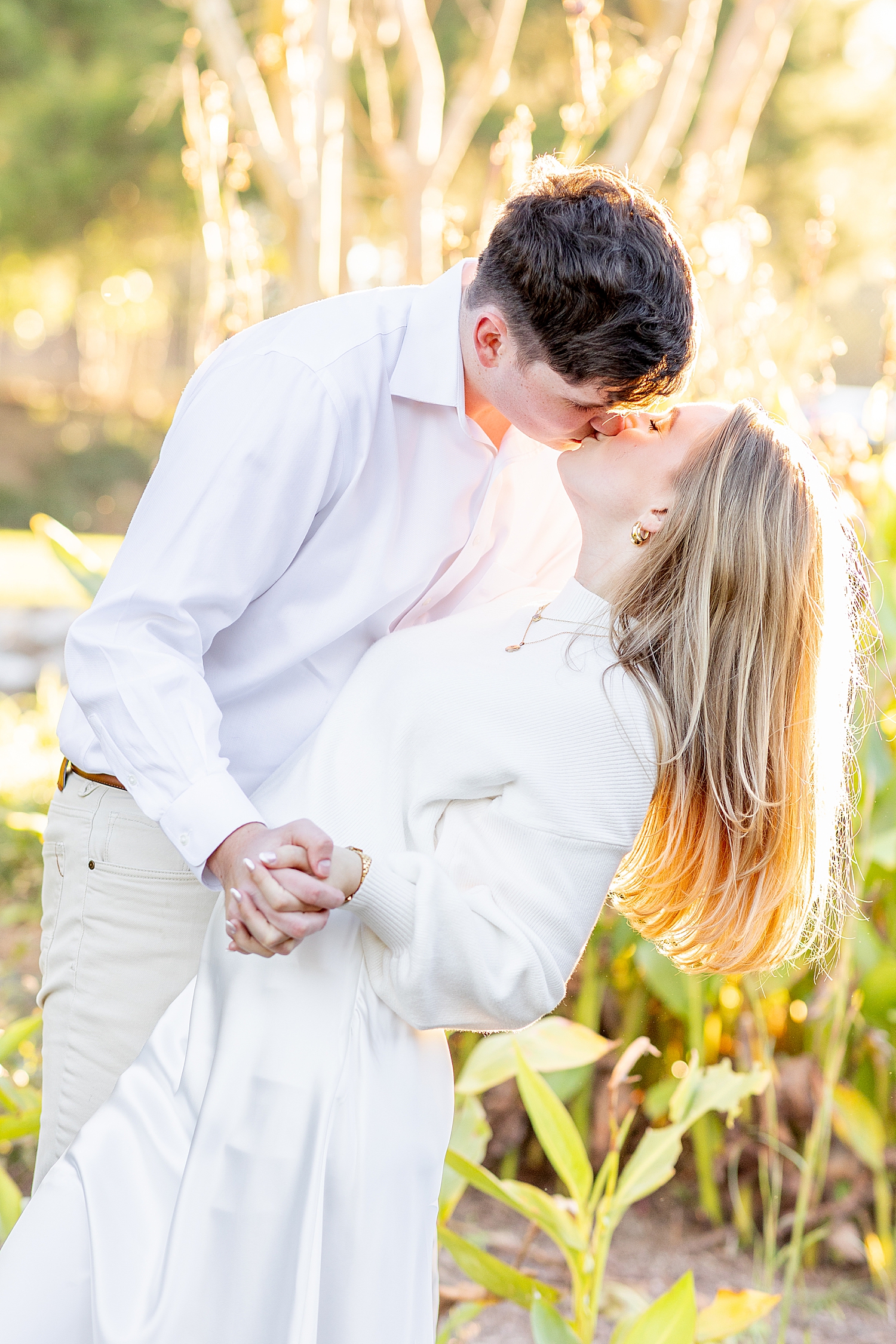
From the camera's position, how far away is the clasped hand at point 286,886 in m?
1.33

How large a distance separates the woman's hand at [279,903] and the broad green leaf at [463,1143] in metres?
0.94

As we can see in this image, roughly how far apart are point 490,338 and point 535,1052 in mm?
1278

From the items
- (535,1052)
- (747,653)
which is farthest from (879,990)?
(747,653)

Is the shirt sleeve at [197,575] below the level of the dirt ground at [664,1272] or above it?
above

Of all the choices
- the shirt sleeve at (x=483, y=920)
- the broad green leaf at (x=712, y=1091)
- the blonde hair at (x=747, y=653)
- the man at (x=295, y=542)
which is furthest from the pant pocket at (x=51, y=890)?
the broad green leaf at (x=712, y=1091)

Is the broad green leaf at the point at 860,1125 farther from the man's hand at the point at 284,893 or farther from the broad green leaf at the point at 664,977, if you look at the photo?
the man's hand at the point at 284,893

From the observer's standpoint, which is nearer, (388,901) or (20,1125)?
(388,901)

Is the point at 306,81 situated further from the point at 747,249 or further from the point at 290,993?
the point at 290,993

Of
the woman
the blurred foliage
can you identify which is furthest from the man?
the blurred foliage

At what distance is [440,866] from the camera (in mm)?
1455

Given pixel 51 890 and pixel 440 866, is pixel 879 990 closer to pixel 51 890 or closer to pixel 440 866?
A: pixel 440 866

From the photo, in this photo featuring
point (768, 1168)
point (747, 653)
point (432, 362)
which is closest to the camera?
point (747, 653)

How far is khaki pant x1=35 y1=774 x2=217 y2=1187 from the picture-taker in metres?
1.72

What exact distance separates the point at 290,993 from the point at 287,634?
1.56 feet
